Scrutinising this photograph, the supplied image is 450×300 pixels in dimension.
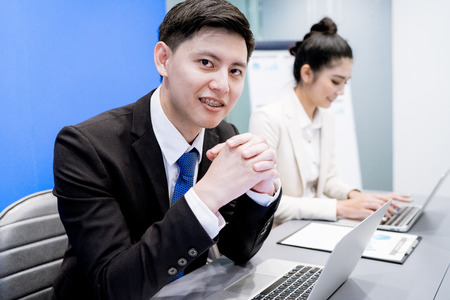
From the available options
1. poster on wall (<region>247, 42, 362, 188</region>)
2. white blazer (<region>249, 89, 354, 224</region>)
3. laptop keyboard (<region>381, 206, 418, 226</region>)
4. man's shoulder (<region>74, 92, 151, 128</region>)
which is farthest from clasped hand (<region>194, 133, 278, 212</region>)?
poster on wall (<region>247, 42, 362, 188</region>)

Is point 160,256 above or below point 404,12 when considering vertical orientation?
below

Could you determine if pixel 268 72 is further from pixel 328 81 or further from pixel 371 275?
pixel 371 275

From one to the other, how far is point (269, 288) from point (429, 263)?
493 millimetres

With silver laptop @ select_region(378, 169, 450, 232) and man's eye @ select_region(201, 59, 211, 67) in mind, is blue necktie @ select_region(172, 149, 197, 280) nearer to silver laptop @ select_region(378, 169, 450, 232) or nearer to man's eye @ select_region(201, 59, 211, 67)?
man's eye @ select_region(201, 59, 211, 67)

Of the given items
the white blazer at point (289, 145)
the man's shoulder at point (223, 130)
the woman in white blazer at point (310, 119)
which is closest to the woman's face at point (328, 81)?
the woman in white blazer at point (310, 119)

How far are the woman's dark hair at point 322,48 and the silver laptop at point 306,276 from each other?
3.96 feet

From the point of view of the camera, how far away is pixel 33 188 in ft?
5.39

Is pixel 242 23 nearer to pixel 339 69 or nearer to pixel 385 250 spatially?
pixel 385 250

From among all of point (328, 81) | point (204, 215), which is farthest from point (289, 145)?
point (204, 215)

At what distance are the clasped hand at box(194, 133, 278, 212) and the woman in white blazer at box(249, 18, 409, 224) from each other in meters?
1.01

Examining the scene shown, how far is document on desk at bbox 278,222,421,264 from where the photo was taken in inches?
44.8

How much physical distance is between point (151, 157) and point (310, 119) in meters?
1.24

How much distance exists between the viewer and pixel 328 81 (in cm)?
200

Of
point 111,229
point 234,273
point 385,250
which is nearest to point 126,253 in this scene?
point 111,229
